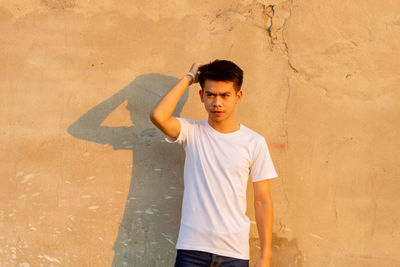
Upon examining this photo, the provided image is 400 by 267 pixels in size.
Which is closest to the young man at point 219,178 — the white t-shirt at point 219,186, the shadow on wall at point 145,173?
the white t-shirt at point 219,186

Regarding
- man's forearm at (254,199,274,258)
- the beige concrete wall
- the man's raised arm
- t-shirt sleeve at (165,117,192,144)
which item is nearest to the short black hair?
the man's raised arm

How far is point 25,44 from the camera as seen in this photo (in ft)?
8.34

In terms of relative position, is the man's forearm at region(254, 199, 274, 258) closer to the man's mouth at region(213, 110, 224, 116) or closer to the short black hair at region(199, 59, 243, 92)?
the man's mouth at region(213, 110, 224, 116)

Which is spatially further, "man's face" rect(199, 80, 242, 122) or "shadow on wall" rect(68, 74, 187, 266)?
"shadow on wall" rect(68, 74, 187, 266)

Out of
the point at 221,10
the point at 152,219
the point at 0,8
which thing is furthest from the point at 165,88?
the point at 0,8

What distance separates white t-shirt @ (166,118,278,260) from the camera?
6.56 ft

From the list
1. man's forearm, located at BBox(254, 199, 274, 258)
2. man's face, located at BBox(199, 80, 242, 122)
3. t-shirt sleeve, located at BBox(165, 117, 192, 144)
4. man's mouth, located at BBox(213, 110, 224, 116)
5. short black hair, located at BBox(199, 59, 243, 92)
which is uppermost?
short black hair, located at BBox(199, 59, 243, 92)

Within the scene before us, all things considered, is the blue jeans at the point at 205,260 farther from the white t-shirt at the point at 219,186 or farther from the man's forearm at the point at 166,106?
the man's forearm at the point at 166,106

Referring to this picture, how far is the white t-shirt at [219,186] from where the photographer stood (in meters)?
2.00

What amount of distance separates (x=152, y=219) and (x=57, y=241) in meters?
0.63

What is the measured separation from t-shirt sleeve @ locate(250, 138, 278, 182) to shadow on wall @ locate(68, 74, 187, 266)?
2.01 feet

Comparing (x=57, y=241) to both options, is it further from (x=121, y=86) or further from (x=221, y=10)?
(x=221, y=10)

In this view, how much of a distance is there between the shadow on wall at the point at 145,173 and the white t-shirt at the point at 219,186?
41 cm

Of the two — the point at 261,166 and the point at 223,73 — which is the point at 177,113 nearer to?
the point at 223,73
